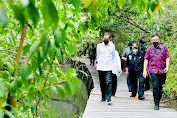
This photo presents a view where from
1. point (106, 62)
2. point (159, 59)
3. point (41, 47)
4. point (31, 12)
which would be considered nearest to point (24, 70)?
point (41, 47)

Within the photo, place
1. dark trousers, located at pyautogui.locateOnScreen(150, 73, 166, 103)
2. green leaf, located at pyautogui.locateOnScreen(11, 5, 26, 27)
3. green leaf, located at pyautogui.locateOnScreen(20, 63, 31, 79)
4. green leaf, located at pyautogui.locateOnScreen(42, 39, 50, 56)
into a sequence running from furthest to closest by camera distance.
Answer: dark trousers, located at pyautogui.locateOnScreen(150, 73, 166, 103) < green leaf, located at pyautogui.locateOnScreen(20, 63, 31, 79) < green leaf, located at pyautogui.locateOnScreen(42, 39, 50, 56) < green leaf, located at pyautogui.locateOnScreen(11, 5, 26, 27)

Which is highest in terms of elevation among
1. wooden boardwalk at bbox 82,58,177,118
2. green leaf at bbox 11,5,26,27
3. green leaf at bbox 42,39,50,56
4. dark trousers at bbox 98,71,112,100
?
green leaf at bbox 11,5,26,27

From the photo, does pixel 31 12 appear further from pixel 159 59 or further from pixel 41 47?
pixel 159 59

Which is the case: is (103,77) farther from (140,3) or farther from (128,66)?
(140,3)

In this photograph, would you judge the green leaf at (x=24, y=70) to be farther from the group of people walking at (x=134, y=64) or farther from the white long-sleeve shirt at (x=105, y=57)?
the white long-sleeve shirt at (x=105, y=57)

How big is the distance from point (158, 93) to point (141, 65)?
1.70 meters

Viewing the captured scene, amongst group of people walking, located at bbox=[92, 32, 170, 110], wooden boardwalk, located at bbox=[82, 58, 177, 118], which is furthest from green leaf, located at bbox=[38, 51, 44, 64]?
group of people walking, located at bbox=[92, 32, 170, 110]

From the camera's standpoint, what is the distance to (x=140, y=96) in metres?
7.38

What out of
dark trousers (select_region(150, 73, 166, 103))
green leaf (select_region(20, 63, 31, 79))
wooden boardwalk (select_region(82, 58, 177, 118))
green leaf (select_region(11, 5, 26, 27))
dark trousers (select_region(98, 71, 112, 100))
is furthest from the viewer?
dark trousers (select_region(98, 71, 112, 100))

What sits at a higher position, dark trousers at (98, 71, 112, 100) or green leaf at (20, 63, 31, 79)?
green leaf at (20, 63, 31, 79)

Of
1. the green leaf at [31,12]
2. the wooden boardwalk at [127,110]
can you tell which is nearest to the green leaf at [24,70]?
the green leaf at [31,12]

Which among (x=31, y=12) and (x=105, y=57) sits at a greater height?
(x=31, y=12)

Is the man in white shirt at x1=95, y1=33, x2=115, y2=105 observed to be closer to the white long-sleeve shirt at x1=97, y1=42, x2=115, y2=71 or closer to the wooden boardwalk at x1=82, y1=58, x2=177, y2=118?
the white long-sleeve shirt at x1=97, y1=42, x2=115, y2=71

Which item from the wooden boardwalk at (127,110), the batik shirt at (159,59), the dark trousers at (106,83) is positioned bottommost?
the wooden boardwalk at (127,110)
